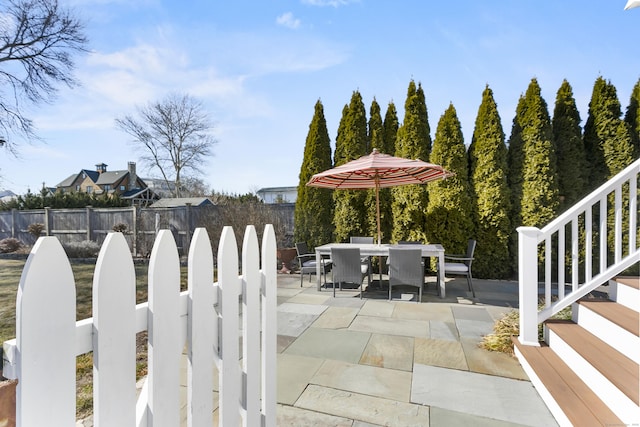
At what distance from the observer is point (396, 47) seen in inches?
233

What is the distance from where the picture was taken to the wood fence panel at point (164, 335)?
3.28 ft

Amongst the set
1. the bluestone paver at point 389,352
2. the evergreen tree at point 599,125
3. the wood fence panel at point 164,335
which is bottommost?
the bluestone paver at point 389,352

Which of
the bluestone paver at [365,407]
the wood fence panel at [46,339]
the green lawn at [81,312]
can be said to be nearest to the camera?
the wood fence panel at [46,339]

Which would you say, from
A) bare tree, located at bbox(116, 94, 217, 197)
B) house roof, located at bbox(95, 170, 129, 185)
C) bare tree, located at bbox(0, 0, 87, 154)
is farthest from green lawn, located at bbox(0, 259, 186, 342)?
house roof, located at bbox(95, 170, 129, 185)

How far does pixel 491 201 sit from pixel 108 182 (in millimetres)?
42665

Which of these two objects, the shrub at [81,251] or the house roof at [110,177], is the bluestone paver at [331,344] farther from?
the house roof at [110,177]

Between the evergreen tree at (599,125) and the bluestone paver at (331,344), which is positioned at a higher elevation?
the evergreen tree at (599,125)

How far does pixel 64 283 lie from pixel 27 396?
25 cm

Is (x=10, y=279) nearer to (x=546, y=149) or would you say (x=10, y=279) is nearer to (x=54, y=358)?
(x=54, y=358)

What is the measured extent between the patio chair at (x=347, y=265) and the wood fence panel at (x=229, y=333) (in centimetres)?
349

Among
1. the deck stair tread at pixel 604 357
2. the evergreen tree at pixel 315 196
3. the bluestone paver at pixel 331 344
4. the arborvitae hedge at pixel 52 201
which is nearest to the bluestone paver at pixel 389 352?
the bluestone paver at pixel 331 344

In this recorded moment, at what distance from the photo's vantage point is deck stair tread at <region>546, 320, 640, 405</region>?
1853mm

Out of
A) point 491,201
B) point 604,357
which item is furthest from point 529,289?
point 491,201

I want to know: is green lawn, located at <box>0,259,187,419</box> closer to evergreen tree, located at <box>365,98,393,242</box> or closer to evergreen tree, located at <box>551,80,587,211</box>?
evergreen tree, located at <box>365,98,393,242</box>
